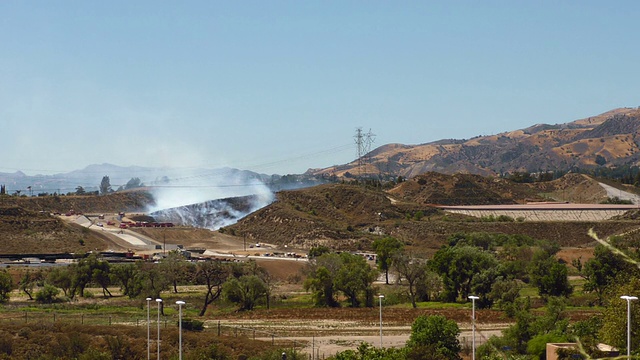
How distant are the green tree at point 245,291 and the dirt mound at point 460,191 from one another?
305 feet

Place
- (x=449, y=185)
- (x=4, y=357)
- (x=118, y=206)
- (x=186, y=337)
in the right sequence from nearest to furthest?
(x=4, y=357) → (x=186, y=337) → (x=449, y=185) → (x=118, y=206)

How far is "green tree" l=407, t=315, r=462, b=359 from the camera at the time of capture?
129ft

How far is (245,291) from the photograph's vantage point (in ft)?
216

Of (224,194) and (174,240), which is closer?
(174,240)

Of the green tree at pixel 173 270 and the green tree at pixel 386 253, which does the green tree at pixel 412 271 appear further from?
the green tree at pixel 173 270

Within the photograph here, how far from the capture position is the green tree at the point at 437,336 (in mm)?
39188

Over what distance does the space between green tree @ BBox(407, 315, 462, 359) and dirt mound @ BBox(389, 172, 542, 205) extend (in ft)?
384

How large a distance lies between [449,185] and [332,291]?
99562 mm

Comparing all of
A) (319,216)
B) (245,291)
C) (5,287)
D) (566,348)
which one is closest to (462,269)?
(245,291)

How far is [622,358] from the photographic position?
17.6 feet

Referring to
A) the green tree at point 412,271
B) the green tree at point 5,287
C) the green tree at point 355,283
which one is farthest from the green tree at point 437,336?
the green tree at point 5,287

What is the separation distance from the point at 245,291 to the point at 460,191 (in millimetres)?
101719

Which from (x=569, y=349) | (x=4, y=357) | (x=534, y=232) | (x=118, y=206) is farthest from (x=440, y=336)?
(x=118, y=206)

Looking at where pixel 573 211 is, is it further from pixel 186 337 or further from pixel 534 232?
pixel 186 337
